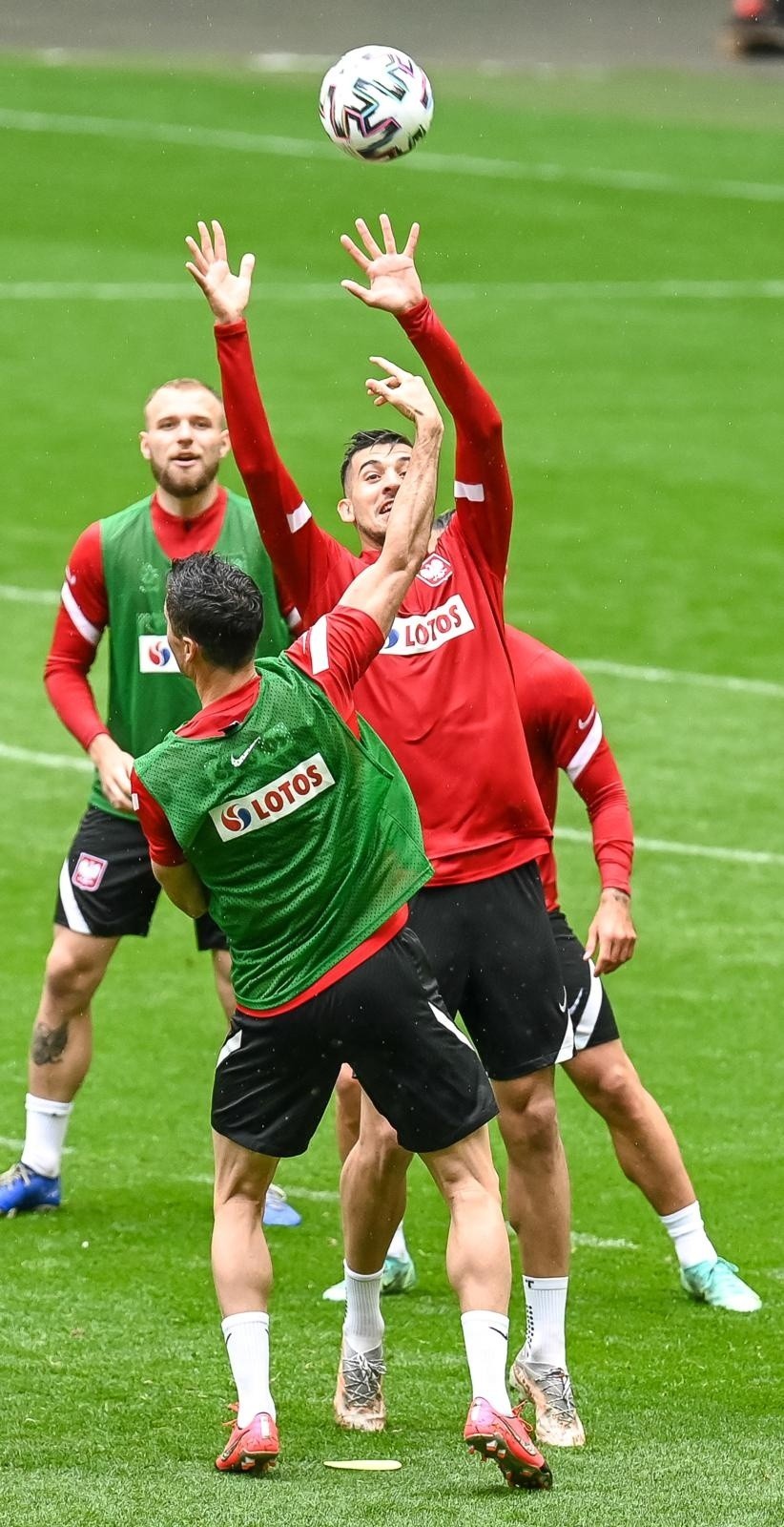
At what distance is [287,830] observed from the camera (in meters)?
5.45

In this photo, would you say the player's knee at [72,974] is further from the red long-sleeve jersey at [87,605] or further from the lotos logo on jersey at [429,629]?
the lotos logo on jersey at [429,629]

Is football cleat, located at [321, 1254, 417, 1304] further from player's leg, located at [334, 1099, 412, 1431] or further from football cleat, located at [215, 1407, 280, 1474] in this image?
football cleat, located at [215, 1407, 280, 1474]

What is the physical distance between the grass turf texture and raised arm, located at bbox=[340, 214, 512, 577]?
7.61ft

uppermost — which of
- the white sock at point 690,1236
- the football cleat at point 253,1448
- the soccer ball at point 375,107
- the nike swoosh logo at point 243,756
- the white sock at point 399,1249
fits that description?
the soccer ball at point 375,107

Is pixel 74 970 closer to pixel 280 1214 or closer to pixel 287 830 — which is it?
pixel 280 1214

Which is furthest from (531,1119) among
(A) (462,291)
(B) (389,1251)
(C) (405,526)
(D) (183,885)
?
(A) (462,291)

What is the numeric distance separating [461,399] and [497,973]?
149 centimetres

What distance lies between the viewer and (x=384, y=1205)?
6.11 m

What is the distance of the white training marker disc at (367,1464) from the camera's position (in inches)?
224

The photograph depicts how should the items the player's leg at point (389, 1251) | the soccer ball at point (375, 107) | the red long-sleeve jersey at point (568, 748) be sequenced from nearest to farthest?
1. the red long-sleeve jersey at point (568, 748)
2. the player's leg at point (389, 1251)
3. the soccer ball at point (375, 107)

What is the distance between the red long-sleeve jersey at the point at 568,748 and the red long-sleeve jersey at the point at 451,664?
0.39m

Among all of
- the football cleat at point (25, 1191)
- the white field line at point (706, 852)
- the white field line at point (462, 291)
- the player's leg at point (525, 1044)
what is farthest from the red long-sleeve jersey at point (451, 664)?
the white field line at point (462, 291)

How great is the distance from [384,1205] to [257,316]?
2191cm

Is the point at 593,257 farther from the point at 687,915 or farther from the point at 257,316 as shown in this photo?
the point at 687,915
